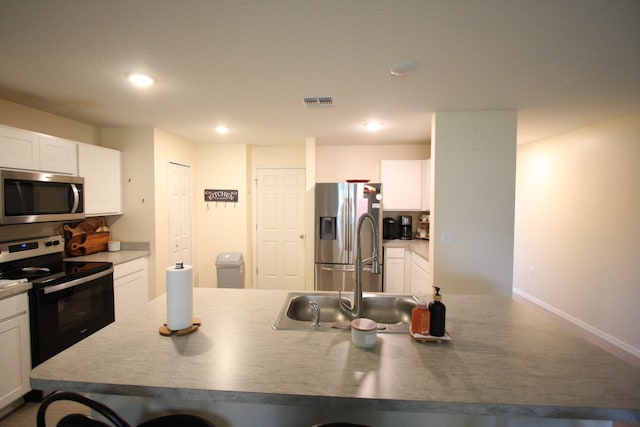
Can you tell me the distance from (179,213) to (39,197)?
1621 mm

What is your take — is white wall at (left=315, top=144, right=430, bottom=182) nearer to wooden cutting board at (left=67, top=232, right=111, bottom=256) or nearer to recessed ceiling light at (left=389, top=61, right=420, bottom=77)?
recessed ceiling light at (left=389, top=61, right=420, bottom=77)

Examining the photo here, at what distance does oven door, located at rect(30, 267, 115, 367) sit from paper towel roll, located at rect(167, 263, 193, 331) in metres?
1.54

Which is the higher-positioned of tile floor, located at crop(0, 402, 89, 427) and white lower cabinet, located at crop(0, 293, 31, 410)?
white lower cabinet, located at crop(0, 293, 31, 410)

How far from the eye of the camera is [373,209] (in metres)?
3.67

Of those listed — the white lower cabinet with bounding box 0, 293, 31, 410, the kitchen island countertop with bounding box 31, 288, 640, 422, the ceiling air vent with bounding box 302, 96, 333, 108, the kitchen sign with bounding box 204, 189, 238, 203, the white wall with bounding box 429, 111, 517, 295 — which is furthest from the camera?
the kitchen sign with bounding box 204, 189, 238, 203

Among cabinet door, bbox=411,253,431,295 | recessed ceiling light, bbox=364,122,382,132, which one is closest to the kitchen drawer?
cabinet door, bbox=411,253,431,295

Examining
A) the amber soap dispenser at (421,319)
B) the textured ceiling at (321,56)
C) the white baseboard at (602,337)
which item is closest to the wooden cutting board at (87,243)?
the textured ceiling at (321,56)

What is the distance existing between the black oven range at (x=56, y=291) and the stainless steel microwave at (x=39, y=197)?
0.24 meters

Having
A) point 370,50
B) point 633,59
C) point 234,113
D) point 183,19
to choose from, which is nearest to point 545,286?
point 633,59

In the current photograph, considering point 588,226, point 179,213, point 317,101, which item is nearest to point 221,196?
point 179,213

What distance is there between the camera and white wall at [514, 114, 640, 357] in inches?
111

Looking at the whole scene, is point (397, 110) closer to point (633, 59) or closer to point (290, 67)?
point (290, 67)

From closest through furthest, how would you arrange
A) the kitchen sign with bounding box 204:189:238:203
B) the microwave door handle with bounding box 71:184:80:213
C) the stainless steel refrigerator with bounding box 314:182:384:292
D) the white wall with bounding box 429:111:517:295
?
the microwave door handle with bounding box 71:184:80:213, the white wall with bounding box 429:111:517:295, the stainless steel refrigerator with bounding box 314:182:384:292, the kitchen sign with bounding box 204:189:238:203

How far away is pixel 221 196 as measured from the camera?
14.3ft
